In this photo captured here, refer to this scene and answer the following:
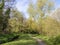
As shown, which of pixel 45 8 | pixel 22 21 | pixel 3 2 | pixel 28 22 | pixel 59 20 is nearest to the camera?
pixel 3 2

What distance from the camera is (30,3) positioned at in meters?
52.0

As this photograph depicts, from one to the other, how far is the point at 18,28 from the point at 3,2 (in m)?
29.7

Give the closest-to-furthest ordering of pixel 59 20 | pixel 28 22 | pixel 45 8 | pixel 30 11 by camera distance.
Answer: pixel 59 20, pixel 45 8, pixel 30 11, pixel 28 22

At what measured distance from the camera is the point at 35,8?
49.2m

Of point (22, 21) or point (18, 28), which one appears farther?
point (22, 21)

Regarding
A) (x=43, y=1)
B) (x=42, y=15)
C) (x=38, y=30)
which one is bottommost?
(x=38, y=30)

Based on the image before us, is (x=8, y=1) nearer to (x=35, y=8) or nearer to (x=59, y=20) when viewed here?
(x=59, y=20)

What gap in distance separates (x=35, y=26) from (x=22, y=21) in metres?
9.38

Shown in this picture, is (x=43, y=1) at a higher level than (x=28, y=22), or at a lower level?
higher

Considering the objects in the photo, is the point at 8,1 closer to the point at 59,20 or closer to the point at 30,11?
the point at 59,20

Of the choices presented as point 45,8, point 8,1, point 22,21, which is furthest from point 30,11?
point 8,1

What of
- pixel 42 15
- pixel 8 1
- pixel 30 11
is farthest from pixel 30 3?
pixel 8 1

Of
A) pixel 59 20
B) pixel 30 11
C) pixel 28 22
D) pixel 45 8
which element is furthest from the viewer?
pixel 28 22

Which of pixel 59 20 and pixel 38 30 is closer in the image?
pixel 59 20
